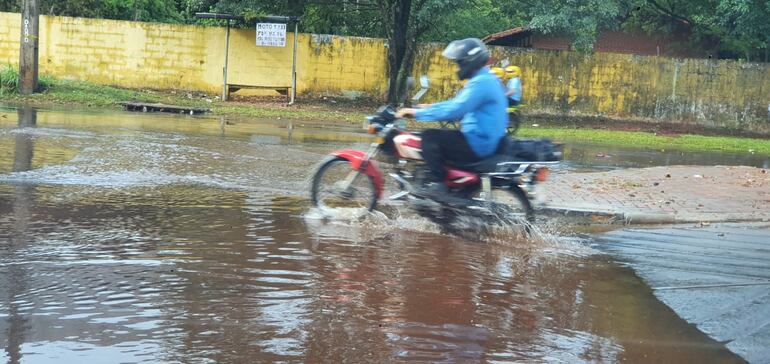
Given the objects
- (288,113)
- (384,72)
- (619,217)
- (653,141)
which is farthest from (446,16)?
(619,217)

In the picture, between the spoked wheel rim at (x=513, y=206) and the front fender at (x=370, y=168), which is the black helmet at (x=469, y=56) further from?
the front fender at (x=370, y=168)

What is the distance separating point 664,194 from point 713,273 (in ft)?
13.1

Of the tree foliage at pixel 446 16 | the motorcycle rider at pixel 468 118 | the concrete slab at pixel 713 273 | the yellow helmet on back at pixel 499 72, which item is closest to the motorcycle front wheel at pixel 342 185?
the motorcycle rider at pixel 468 118

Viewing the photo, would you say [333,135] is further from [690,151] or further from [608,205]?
[608,205]

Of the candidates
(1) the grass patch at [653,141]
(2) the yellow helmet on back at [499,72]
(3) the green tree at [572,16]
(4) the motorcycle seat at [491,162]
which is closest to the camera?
→ (4) the motorcycle seat at [491,162]

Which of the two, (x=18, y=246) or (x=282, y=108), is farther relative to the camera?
(x=282, y=108)

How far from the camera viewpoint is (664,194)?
1042cm

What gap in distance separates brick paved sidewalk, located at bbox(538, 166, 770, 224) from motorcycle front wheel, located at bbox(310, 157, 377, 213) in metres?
A: 1.94

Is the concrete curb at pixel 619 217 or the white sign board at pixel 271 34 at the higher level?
the white sign board at pixel 271 34

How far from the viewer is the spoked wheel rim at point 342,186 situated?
823 cm

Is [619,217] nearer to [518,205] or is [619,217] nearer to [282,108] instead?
[518,205]

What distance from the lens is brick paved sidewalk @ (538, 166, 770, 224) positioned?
8969 millimetres

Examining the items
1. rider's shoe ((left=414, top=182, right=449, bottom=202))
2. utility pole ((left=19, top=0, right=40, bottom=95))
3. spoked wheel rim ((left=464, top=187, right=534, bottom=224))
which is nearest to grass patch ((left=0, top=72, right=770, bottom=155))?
utility pole ((left=19, top=0, right=40, bottom=95))

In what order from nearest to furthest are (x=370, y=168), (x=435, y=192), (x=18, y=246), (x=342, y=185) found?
(x=18, y=246)
(x=435, y=192)
(x=370, y=168)
(x=342, y=185)
